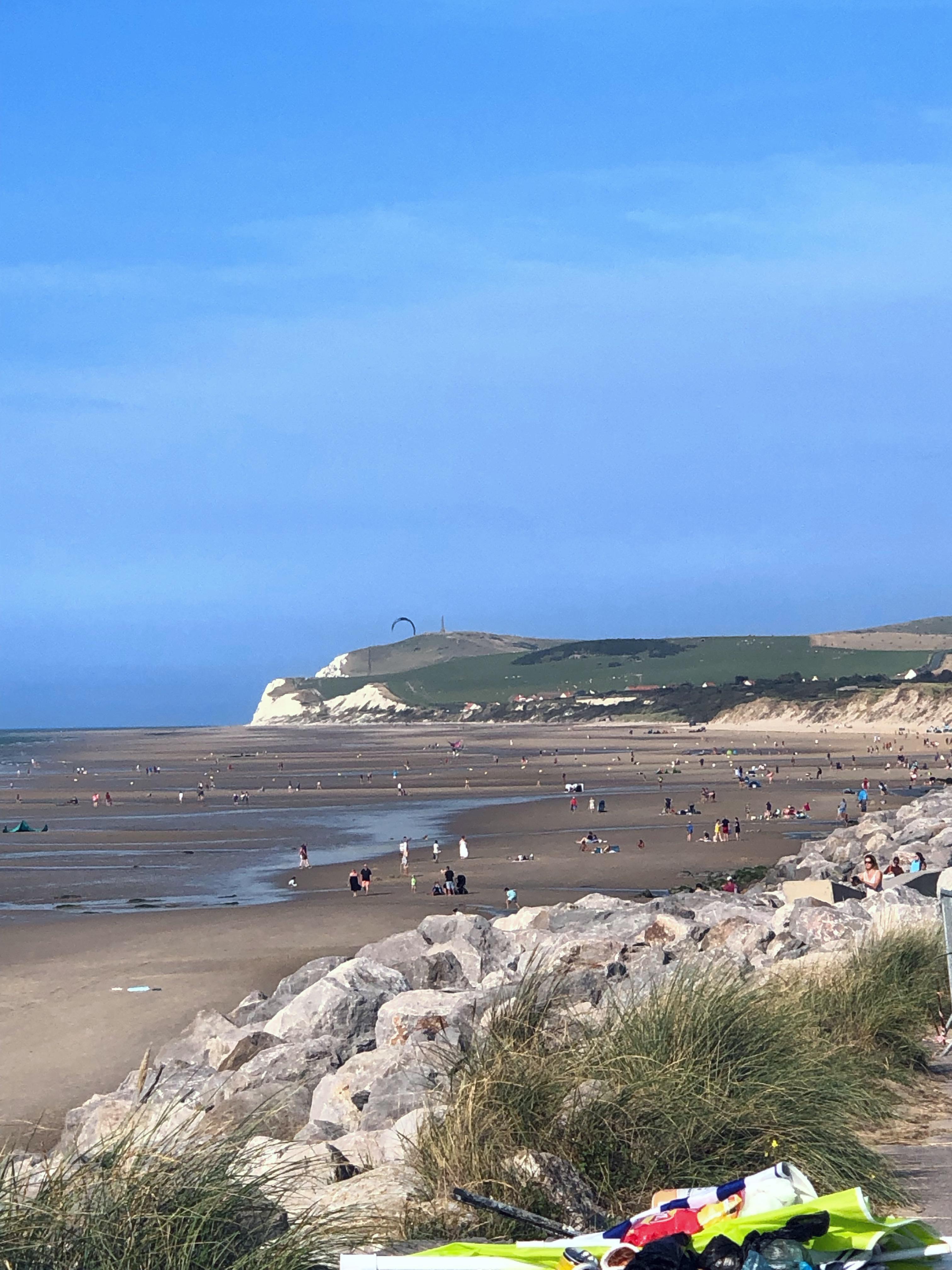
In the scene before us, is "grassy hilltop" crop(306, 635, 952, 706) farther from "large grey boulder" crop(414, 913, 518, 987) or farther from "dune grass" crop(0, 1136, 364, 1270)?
"dune grass" crop(0, 1136, 364, 1270)

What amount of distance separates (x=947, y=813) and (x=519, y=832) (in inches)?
519

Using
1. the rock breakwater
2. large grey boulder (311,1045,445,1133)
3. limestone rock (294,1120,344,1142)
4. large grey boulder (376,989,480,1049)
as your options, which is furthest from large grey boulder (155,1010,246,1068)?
limestone rock (294,1120,344,1142)

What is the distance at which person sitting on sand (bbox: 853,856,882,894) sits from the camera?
1772 cm

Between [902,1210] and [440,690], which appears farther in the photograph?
[440,690]

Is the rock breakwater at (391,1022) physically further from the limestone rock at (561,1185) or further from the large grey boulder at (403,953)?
the limestone rock at (561,1185)

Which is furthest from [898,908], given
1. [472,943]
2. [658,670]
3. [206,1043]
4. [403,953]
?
[658,670]

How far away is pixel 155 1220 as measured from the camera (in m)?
4.10

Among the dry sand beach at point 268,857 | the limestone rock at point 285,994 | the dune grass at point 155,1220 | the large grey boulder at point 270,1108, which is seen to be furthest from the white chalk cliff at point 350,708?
the dune grass at point 155,1220

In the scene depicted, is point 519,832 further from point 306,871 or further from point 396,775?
point 396,775

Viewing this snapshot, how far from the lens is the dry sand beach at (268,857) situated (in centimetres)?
1714

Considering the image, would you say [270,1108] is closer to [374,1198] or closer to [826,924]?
[374,1198]

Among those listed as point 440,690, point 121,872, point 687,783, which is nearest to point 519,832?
point 121,872

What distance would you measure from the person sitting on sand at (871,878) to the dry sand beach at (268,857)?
7.45 metres

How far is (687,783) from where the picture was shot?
54.2 metres
